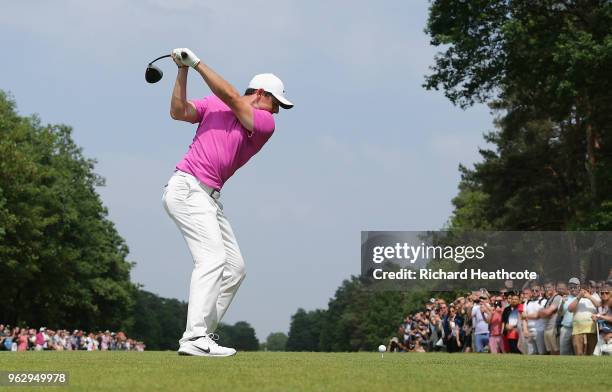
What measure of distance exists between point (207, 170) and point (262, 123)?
0.68 metres

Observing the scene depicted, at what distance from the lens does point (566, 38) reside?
→ 101ft

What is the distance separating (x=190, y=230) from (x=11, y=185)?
4759 centimetres

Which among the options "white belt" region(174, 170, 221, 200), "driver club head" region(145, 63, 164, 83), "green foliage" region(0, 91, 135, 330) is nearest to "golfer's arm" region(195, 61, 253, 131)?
"white belt" region(174, 170, 221, 200)

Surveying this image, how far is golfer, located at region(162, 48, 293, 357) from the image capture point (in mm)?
9281

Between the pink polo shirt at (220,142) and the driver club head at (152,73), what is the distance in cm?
64

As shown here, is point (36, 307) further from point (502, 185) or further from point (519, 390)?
point (519, 390)

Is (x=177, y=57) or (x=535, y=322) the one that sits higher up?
(x=177, y=57)

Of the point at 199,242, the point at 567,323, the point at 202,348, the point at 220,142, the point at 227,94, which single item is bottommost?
the point at 202,348

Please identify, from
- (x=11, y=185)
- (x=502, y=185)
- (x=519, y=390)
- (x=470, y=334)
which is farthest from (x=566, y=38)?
(x=11, y=185)

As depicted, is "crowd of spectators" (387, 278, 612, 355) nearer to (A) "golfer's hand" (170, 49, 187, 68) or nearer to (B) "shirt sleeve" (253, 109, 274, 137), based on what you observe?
(B) "shirt sleeve" (253, 109, 274, 137)

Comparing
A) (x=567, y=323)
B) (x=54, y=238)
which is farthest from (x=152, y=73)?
(x=54, y=238)

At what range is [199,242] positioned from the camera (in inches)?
370

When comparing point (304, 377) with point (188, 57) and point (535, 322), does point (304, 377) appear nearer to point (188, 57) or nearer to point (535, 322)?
point (188, 57)

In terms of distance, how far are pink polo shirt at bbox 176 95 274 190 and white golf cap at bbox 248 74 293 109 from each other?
0.19m
